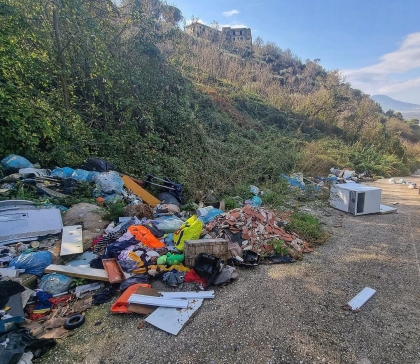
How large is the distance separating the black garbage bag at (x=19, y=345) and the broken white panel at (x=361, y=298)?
2.95m

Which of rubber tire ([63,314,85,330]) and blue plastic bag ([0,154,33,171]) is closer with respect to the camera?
rubber tire ([63,314,85,330])

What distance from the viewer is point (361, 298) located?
9.13 feet

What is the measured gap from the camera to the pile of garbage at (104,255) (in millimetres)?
2457

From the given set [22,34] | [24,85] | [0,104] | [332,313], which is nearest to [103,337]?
[332,313]

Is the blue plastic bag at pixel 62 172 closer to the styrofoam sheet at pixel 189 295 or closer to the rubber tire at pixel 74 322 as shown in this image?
the rubber tire at pixel 74 322

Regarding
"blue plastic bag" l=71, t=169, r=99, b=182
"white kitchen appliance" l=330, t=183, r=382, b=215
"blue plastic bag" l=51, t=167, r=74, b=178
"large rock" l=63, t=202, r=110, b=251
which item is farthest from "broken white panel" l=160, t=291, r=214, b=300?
"white kitchen appliance" l=330, t=183, r=382, b=215

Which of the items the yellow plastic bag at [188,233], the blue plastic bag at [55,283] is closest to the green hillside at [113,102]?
the yellow plastic bag at [188,233]

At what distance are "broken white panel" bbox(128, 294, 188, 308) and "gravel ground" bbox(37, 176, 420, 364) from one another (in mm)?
160

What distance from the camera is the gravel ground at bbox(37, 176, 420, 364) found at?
205cm

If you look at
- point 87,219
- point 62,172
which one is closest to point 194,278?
point 87,219

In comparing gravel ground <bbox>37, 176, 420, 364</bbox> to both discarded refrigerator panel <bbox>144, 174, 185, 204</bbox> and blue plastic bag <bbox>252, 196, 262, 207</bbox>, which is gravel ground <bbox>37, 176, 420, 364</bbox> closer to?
blue plastic bag <bbox>252, 196, 262, 207</bbox>

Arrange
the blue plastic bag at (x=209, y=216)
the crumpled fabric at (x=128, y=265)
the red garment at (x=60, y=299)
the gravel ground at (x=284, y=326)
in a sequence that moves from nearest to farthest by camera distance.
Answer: the gravel ground at (x=284, y=326) → the red garment at (x=60, y=299) → the crumpled fabric at (x=128, y=265) → the blue plastic bag at (x=209, y=216)

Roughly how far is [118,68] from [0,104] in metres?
3.19

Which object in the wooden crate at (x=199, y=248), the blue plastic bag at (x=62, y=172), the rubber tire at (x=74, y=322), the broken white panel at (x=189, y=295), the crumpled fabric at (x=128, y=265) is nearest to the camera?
the rubber tire at (x=74, y=322)
